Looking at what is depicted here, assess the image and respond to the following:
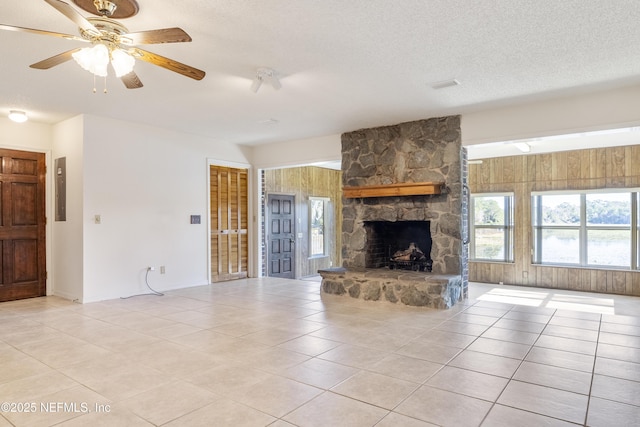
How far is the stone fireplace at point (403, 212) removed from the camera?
17.9ft

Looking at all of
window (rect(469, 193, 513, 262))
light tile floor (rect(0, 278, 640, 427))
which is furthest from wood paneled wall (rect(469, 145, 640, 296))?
light tile floor (rect(0, 278, 640, 427))

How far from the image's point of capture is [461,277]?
216 inches

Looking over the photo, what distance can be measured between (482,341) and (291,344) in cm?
179

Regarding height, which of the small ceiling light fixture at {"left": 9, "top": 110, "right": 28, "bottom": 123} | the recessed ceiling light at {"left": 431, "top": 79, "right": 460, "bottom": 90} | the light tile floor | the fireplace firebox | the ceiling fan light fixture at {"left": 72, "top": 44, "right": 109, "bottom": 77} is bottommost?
the light tile floor

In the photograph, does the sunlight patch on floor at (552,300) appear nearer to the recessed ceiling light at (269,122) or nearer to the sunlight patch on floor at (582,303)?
the sunlight patch on floor at (582,303)

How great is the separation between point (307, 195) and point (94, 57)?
6.88 m

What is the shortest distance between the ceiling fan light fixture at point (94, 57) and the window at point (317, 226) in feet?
22.7

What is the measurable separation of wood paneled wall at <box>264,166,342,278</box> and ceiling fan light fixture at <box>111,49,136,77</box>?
17.7 ft

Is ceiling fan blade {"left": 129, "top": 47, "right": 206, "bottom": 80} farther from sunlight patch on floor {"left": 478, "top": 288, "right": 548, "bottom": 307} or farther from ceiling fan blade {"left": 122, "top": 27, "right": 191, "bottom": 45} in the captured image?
sunlight patch on floor {"left": 478, "top": 288, "right": 548, "bottom": 307}

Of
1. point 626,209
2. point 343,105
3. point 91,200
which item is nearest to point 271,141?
point 343,105

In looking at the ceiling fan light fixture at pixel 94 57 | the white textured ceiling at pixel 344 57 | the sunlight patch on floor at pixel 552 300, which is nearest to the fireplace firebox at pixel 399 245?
the sunlight patch on floor at pixel 552 300

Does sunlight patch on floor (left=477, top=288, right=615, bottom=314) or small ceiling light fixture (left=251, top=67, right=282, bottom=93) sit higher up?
small ceiling light fixture (left=251, top=67, right=282, bottom=93)

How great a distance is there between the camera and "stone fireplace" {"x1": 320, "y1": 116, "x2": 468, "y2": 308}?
546cm

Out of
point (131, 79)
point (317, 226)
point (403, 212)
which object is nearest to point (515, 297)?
point (403, 212)
